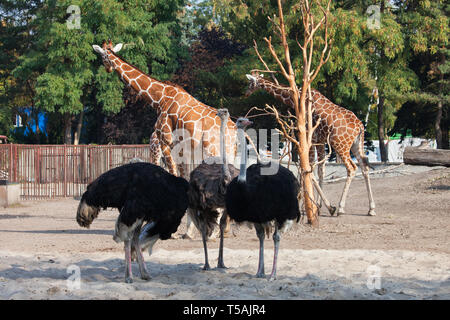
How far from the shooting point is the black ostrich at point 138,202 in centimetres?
646

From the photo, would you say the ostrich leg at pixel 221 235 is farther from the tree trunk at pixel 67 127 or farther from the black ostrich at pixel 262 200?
the tree trunk at pixel 67 127

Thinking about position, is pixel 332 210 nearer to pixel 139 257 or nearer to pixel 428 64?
pixel 139 257

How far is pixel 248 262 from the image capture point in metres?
8.00

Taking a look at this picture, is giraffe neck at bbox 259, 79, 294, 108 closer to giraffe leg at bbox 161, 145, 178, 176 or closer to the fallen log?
giraffe leg at bbox 161, 145, 178, 176

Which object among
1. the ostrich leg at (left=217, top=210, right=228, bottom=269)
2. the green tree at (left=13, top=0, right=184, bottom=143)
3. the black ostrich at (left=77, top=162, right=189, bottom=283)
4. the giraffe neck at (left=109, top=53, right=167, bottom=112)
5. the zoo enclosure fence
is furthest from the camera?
the green tree at (left=13, top=0, right=184, bottom=143)

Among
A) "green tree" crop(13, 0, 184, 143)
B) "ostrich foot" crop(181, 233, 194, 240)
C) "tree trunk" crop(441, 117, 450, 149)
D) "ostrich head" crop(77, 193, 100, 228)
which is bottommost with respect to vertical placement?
"ostrich foot" crop(181, 233, 194, 240)

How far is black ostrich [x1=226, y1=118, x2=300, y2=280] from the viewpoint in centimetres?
673

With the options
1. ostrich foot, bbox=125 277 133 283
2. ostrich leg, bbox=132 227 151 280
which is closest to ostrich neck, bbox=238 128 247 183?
ostrich leg, bbox=132 227 151 280

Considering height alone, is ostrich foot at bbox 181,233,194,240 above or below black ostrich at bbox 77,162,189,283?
below

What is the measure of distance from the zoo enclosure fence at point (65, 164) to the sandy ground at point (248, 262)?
6994 millimetres

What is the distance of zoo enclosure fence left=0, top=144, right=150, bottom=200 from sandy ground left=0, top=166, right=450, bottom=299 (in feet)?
22.9

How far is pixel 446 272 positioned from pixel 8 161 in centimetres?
1634

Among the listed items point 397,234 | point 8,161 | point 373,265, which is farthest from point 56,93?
point 373,265

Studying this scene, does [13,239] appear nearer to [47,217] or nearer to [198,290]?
[47,217]
